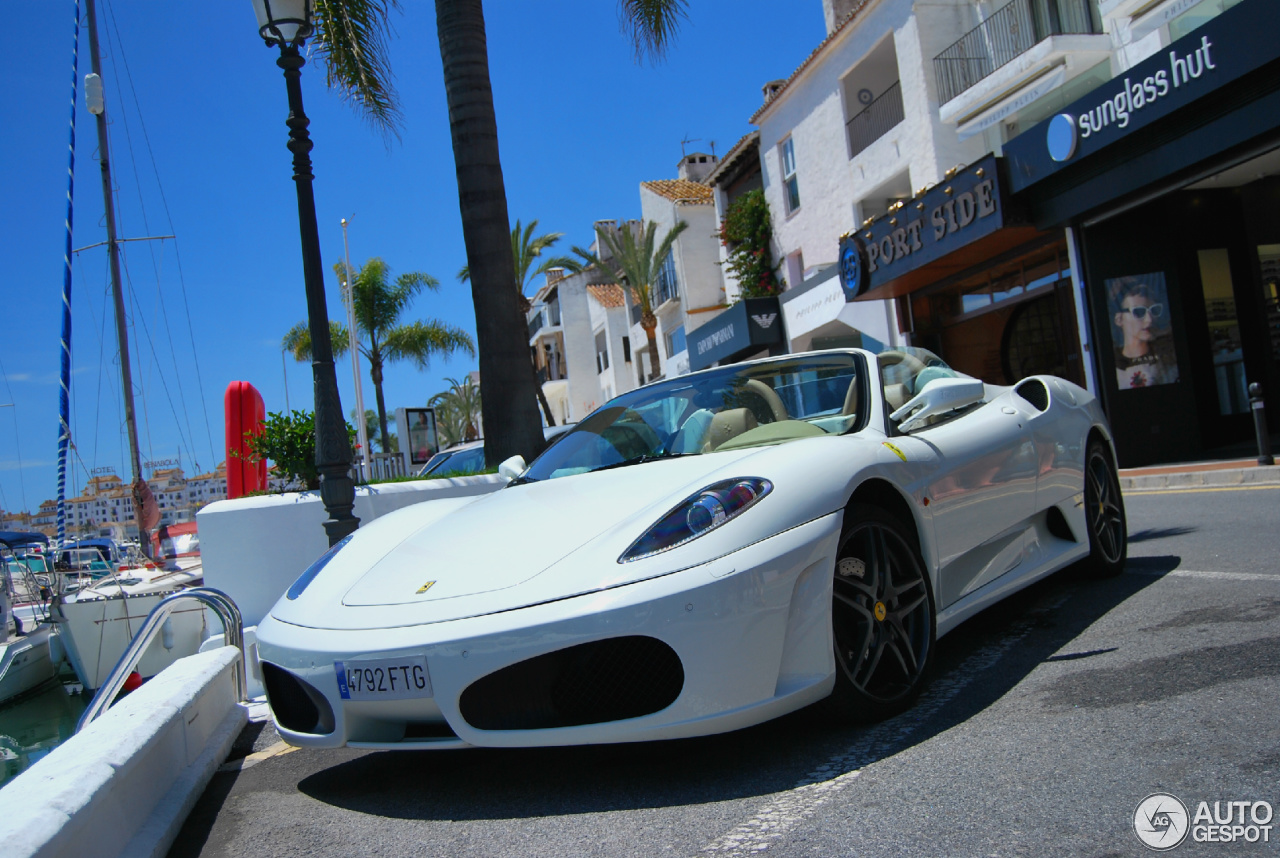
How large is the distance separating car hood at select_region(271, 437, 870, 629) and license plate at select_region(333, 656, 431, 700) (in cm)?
13

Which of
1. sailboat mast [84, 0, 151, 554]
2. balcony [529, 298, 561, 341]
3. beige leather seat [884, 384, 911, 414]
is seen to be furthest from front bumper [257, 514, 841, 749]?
balcony [529, 298, 561, 341]

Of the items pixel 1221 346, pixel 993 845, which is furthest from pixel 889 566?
pixel 1221 346

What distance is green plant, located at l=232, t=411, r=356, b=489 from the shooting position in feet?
25.0

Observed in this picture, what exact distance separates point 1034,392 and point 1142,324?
34.1 ft

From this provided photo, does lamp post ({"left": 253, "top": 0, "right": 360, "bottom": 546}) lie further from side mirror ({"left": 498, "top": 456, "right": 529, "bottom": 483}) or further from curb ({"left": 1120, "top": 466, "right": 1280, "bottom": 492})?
curb ({"left": 1120, "top": 466, "right": 1280, "bottom": 492})

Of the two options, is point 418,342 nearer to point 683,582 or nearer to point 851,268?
point 851,268

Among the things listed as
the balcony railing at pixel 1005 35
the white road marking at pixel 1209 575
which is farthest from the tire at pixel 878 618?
the balcony railing at pixel 1005 35

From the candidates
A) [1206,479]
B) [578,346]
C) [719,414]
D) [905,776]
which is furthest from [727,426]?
[578,346]

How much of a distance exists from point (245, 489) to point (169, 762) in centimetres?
948

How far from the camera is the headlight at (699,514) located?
8.71 feet

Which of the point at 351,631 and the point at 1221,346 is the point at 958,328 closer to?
the point at 1221,346

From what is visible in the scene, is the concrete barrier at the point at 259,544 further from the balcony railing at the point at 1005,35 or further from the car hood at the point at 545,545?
the balcony railing at the point at 1005,35

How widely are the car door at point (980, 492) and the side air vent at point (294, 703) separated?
1.95 meters

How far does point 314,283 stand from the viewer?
684cm
